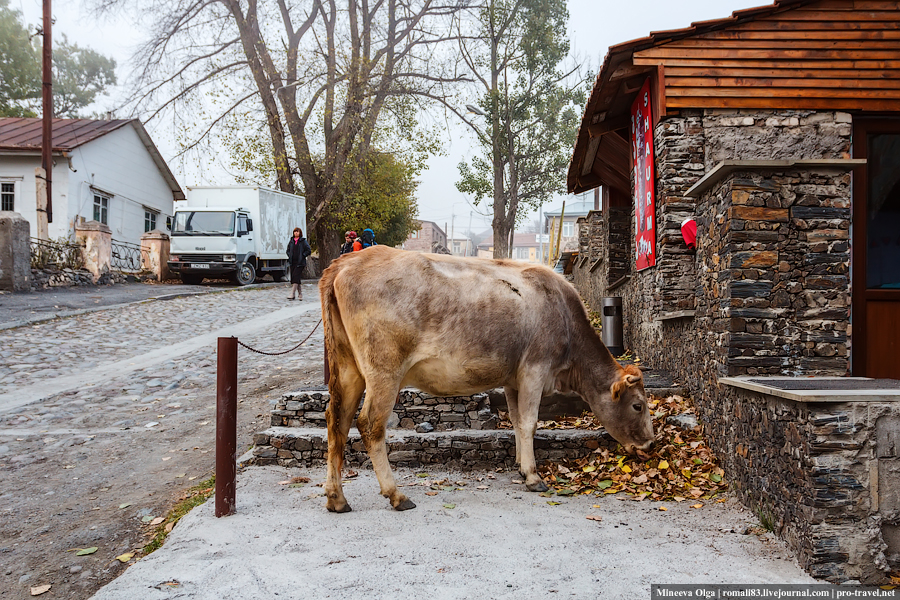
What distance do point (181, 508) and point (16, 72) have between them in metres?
40.4

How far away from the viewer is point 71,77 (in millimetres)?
43625

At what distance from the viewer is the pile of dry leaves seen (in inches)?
206

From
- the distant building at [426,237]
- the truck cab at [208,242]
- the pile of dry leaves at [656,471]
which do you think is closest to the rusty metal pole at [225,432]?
the pile of dry leaves at [656,471]

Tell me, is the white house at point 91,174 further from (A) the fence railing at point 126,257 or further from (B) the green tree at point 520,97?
(B) the green tree at point 520,97

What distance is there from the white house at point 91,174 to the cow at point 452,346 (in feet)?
59.6

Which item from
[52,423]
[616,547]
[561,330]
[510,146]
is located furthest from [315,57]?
[616,547]

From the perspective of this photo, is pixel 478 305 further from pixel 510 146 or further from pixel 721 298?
pixel 510 146

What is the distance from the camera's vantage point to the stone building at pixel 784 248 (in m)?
3.78

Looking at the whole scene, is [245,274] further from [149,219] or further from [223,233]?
[149,219]

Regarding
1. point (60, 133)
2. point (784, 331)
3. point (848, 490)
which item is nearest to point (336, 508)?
point (848, 490)

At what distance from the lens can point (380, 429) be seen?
192 inches

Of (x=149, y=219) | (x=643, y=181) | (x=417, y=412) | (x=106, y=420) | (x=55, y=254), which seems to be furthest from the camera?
(x=149, y=219)

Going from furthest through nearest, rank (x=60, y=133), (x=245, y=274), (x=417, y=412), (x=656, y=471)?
(x=60, y=133), (x=245, y=274), (x=417, y=412), (x=656, y=471)

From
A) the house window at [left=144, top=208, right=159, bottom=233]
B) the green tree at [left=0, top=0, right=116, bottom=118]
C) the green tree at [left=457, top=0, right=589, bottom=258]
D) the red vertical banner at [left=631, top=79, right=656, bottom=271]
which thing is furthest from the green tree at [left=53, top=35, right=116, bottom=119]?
the red vertical banner at [left=631, top=79, right=656, bottom=271]
